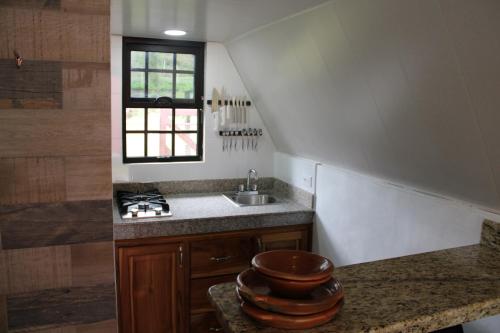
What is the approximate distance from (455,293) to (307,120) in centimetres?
161

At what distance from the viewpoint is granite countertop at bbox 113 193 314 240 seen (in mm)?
2582

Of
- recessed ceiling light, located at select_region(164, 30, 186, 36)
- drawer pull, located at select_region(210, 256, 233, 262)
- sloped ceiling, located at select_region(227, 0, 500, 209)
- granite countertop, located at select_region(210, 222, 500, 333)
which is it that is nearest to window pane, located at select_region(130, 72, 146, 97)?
recessed ceiling light, located at select_region(164, 30, 186, 36)

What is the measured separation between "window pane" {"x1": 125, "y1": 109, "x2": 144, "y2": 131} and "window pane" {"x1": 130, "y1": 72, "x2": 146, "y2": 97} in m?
0.12

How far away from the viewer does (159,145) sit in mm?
3320

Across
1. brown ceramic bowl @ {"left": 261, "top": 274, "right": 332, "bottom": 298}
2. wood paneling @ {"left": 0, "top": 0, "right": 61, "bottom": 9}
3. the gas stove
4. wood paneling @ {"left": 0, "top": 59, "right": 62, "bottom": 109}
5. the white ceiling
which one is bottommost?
the gas stove

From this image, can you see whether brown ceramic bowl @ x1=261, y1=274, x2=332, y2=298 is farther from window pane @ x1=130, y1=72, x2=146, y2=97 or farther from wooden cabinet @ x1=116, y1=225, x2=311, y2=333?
window pane @ x1=130, y1=72, x2=146, y2=97

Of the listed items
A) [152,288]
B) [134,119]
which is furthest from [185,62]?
[152,288]

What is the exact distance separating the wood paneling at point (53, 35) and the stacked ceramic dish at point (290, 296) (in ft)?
2.63

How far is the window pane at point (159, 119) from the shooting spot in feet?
10.7

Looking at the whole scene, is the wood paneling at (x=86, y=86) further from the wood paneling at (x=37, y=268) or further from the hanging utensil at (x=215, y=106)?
the hanging utensil at (x=215, y=106)

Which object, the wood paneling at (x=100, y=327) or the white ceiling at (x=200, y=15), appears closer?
the wood paneling at (x=100, y=327)

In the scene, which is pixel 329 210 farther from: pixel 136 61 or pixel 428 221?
A: pixel 136 61

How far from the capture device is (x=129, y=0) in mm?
1992

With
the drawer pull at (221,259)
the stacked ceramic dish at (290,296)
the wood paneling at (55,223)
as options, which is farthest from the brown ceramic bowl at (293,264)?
the drawer pull at (221,259)
